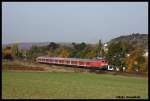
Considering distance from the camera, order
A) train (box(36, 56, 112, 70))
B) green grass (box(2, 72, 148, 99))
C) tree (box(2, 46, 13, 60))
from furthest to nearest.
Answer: tree (box(2, 46, 13, 60))
train (box(36, 56, 112, 70))
green grass (box(2, 72, 148, 99))

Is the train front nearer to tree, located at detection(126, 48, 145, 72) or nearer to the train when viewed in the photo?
the train

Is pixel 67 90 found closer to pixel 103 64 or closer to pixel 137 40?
pixel 103 64

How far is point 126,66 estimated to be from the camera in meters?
45.9

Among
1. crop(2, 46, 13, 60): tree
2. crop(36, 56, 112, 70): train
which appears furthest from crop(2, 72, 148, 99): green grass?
crop(2, 46, 13, 60): tree

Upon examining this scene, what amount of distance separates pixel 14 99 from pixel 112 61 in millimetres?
34106

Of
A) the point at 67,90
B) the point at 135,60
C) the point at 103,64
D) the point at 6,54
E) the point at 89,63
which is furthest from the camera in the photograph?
the point at 6,54

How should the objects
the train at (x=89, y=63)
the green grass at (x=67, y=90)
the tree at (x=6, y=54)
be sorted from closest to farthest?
1. the green grass at (x=67, y=90)
2. the train at (x=89, y=63)
3. the tree at (x=6, y=54)

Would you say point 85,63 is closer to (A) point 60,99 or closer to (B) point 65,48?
(B) point 65,48

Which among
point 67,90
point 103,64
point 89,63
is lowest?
point 67,90

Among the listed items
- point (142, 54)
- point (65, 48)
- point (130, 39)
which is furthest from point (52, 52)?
point (142, 54)

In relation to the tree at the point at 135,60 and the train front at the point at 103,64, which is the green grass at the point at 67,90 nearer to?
the train front at the point at 103,64

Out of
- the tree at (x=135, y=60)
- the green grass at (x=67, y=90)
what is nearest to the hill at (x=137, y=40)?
the tree at (x=135, y=60)

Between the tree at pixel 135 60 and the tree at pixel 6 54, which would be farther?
the tree at pixel 6 54

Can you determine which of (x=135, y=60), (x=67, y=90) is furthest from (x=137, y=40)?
(x=67, y=90)
